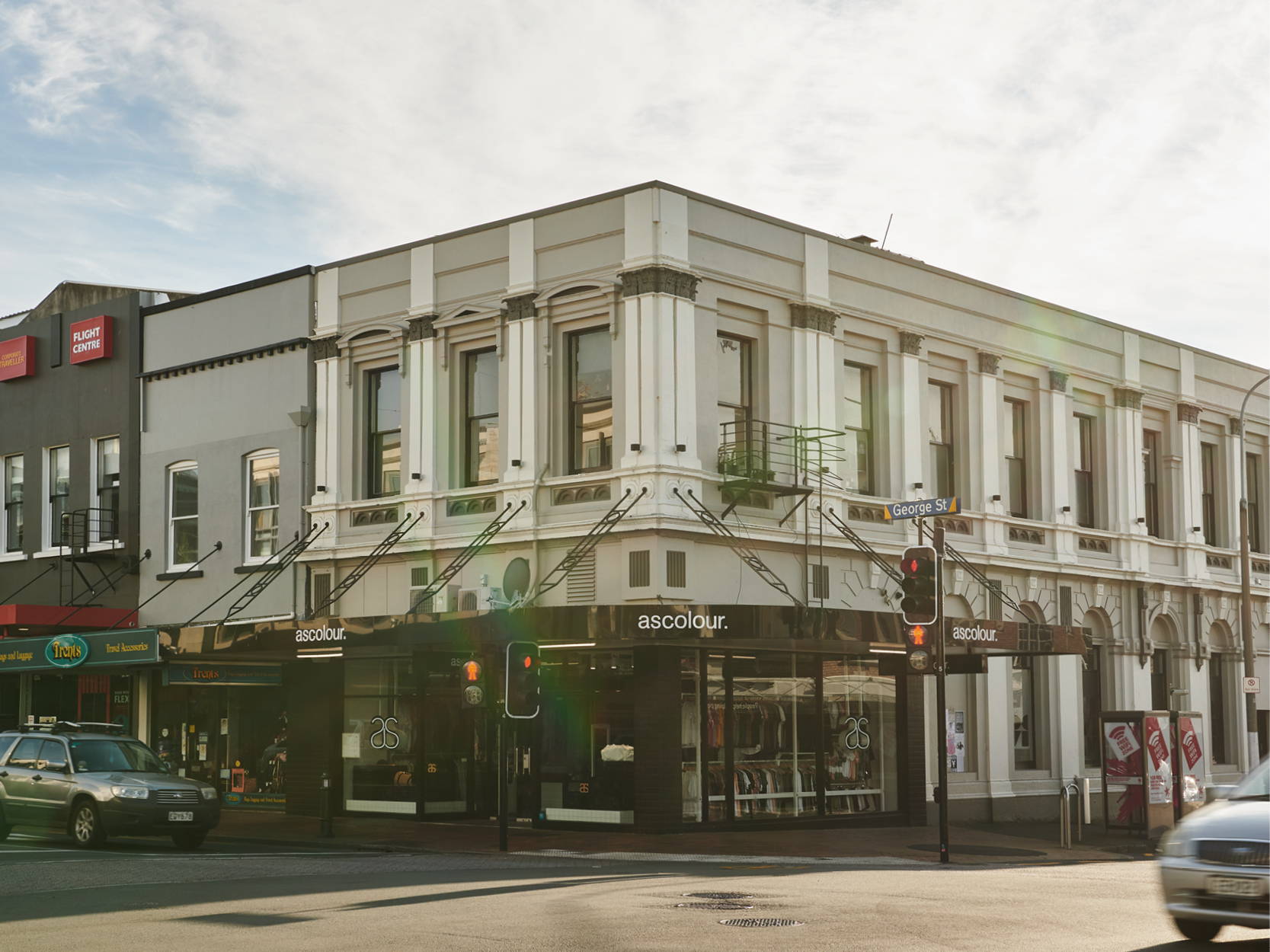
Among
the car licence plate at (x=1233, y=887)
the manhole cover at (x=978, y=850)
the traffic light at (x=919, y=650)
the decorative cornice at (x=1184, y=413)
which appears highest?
the decorative cornice at (x=1184, y=413)

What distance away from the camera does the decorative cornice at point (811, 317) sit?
25.8 metres

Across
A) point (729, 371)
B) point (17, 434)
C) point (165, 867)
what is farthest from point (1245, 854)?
point (17, 434)

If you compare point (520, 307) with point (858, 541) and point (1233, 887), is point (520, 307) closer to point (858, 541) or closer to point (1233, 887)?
point (858, 541)

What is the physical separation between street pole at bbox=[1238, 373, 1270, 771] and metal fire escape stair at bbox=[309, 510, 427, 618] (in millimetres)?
16104

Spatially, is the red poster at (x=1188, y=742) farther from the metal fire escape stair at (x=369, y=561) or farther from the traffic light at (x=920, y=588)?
the metal fire escape stair at (x=369, y=561)

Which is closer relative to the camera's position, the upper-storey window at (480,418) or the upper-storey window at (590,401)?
the upper-storey window at (590,401)

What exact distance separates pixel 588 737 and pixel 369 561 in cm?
502

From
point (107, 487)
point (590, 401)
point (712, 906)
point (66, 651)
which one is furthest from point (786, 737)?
point (107, 487)

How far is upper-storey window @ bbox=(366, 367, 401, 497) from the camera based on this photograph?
27375 millimetres

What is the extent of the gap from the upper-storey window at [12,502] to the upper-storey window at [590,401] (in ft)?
48.2

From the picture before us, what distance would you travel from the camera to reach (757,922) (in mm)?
12945

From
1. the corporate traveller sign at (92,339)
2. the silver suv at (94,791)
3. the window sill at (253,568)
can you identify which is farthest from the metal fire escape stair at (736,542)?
the corporate traveller sign at (92,339)

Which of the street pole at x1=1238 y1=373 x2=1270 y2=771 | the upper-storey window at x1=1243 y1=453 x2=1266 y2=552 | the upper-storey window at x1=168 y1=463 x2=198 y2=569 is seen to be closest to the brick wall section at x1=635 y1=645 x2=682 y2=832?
the upper-storey window at x1=168 y1=463 x2=198 y2=569

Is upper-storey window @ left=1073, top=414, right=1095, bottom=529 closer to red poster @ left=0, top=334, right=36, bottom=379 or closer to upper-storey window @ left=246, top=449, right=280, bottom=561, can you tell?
upper-storey window @ left=246, top=449, right=280, bottom=561
